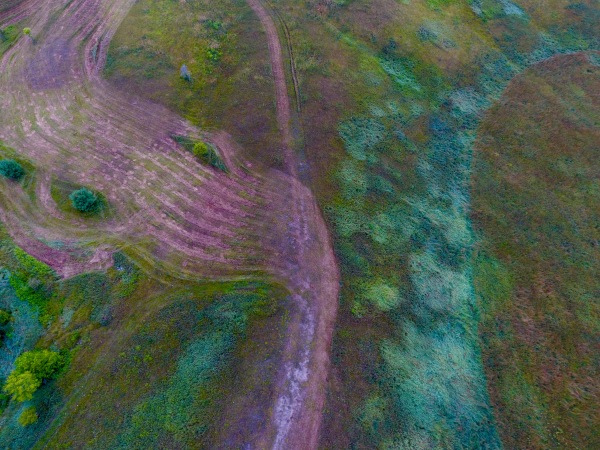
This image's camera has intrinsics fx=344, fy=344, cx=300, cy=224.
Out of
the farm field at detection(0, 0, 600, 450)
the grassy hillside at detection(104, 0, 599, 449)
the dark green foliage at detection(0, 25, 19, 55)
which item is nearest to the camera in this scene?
the farm field at detection(0, 0, 600, 450)

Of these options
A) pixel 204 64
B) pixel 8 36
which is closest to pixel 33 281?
pixel 204 64

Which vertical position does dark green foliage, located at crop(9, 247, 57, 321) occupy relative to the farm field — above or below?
below

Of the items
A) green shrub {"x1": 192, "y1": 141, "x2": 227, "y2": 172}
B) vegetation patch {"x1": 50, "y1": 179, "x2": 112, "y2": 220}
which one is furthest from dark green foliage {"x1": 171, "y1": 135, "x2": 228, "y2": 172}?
vegetation patch {"x1": 50, "y1": 179, "x2": 112, "y2": 220}

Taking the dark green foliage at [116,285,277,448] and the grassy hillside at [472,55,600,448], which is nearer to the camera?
the dark green foliage at [116,285,277,448]

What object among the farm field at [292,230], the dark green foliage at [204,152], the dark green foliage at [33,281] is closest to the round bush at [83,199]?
the farm field at [292,230]

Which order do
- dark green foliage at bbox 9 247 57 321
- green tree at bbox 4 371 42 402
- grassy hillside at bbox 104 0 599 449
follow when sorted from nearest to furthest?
green tree at bbox 4 371 42 402 < grassy hillside at bbox 104 0 599 449 < dark green foliage at bbox 9 247 57 321

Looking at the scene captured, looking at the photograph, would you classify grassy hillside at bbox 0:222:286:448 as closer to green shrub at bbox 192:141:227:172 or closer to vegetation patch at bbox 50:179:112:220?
vegetation patch at bbox 50:179:112:220

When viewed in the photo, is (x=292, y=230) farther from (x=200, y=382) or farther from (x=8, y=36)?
(x=8, y=36)
